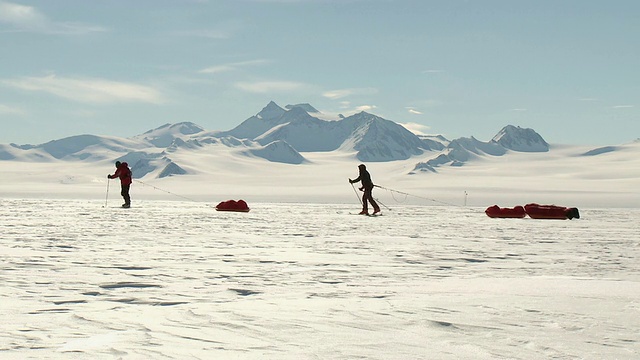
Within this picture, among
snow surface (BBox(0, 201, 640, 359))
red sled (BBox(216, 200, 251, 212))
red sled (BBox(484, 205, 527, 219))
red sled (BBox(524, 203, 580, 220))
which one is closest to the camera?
snow surface (BBox(0, 201, 640, 359))

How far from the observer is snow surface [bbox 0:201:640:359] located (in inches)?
162

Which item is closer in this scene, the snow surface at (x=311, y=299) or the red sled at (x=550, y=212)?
the snow surface at (x=311, y=299)

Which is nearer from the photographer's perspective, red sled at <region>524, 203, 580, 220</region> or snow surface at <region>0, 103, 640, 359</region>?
snow surface at <region>0, 103, 640, 359</region>

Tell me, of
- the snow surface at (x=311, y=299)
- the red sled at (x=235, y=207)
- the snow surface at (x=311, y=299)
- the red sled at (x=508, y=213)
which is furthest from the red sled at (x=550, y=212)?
the red sled at (x=235, y=207)

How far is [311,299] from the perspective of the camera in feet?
18.9

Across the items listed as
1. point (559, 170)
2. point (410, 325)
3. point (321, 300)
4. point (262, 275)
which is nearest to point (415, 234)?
point (262, 275)

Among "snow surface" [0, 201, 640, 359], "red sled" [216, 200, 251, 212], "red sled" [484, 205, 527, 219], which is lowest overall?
"snow surface" [0, 201, 640, 359]

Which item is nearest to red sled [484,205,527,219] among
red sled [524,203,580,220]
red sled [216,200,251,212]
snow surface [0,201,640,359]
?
red sled [524,203,580,220]

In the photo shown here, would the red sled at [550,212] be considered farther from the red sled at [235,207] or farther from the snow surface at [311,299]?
the red sled at [235,207]

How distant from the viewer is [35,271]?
22.8 ft

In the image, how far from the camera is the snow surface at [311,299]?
13.5 ft

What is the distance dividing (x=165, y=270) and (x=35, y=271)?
1.32 metres

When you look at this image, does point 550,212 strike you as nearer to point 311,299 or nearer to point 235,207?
point 235,207

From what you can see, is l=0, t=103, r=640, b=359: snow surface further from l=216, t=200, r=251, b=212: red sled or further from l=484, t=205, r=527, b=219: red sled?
l=216, t=200, r=251, b=212: red sled
